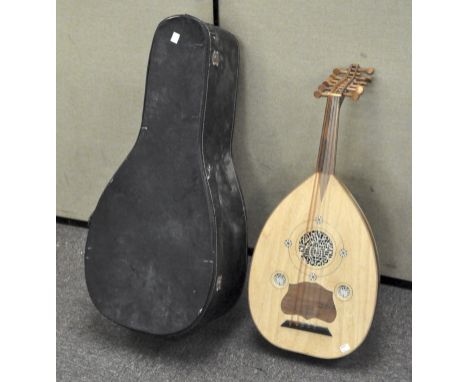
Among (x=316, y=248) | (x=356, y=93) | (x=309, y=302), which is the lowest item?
(x=309, y=302)

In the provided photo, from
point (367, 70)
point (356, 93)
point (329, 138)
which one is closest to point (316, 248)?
point (329, 138)

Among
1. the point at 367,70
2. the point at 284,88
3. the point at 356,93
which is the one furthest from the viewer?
the point at 284,88

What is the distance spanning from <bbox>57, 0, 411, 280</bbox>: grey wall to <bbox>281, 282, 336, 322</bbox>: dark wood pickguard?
391 millimetres

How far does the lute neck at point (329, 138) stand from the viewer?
1.57 meters

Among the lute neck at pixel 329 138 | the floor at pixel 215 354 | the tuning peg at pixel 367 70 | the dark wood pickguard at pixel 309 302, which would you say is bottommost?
the floor at pixel 215 354

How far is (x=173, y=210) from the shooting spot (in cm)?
161

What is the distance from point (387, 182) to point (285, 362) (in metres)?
0.58

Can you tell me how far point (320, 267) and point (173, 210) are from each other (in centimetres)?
38

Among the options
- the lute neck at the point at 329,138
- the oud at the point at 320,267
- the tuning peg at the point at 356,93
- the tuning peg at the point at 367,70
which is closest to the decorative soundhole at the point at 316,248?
the oud at the point at 320,267

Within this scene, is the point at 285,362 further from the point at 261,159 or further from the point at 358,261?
the point at 261,159

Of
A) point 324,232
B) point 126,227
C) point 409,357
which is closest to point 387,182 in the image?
point 324,232

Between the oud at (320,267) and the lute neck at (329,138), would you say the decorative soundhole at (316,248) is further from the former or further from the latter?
the lute neck at (329,138)

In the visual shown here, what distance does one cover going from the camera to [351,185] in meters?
1.86

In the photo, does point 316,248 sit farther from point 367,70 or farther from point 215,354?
point 367,70
